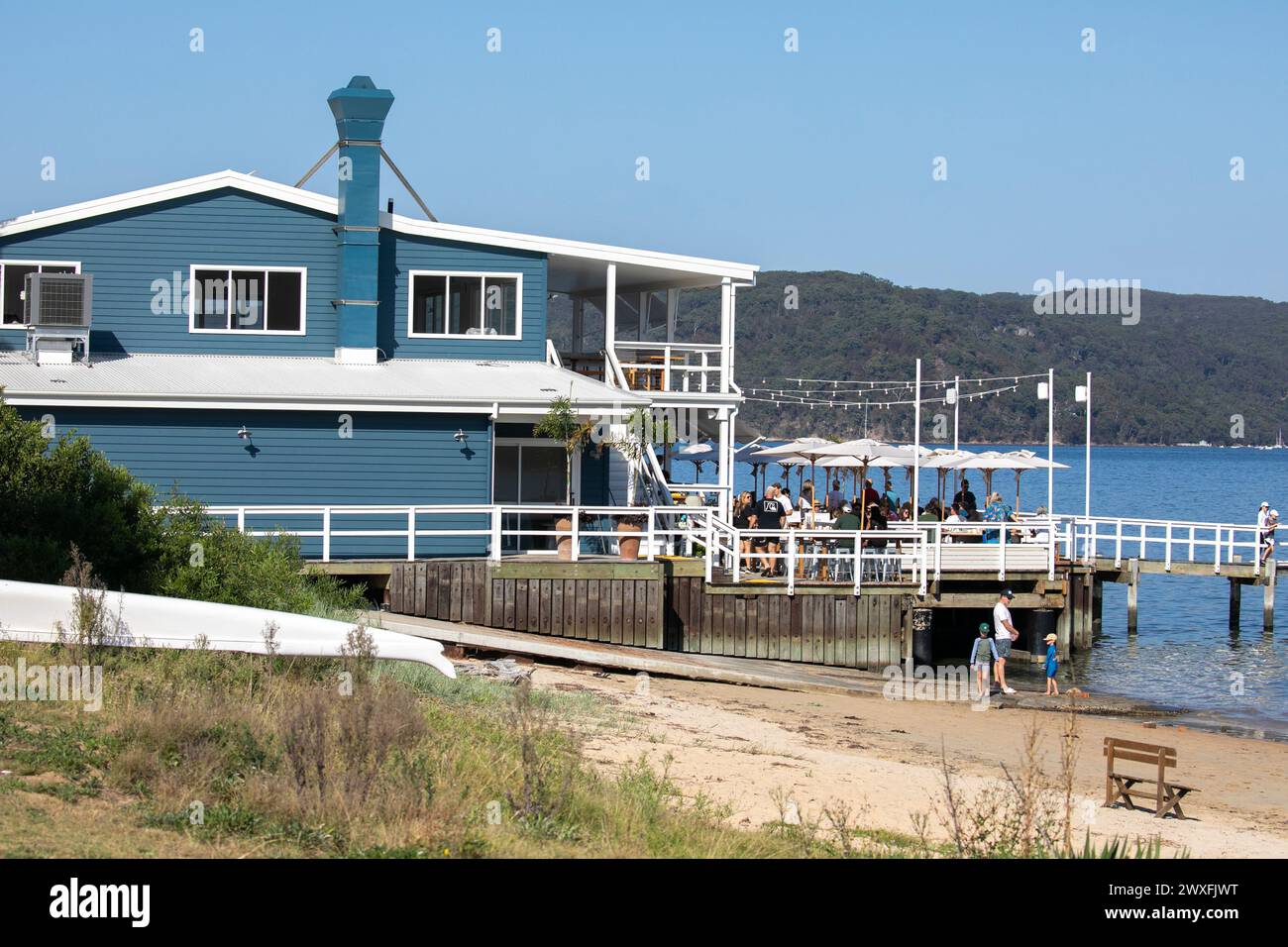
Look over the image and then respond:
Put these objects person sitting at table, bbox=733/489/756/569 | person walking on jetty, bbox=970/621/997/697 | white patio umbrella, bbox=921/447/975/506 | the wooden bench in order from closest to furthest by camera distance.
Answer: the wooden bench, person walking on jetty, bbox=970/621/997/697, person sitting at table, bbox=733/489/756/569, white patio umbrella, bbox=921/447/975/506

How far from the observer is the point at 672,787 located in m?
13.4

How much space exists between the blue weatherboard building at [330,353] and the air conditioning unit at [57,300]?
40mm

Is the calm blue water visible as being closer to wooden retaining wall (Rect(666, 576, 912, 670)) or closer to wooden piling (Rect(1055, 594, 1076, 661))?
wooden piling (Rect(1055, 594, 1076, 661))

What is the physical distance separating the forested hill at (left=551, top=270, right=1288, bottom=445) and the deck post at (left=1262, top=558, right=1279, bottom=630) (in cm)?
6780

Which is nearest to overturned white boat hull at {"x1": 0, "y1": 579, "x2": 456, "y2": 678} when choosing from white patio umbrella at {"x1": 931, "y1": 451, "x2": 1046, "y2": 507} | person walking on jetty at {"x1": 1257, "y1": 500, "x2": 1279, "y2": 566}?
white patio umbrella at {"x1": 931, "y1": 451, "x2": 1046, "y2": 507}

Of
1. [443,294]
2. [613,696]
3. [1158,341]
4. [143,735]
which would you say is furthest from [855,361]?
[143,735]

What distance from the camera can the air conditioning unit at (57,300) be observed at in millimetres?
25953

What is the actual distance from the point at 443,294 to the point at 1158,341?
573 feet

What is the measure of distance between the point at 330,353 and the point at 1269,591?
841 inches

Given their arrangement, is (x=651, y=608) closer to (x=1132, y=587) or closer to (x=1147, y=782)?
(x=1147, y=782)

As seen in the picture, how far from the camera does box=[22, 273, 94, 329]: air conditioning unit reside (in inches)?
1022
